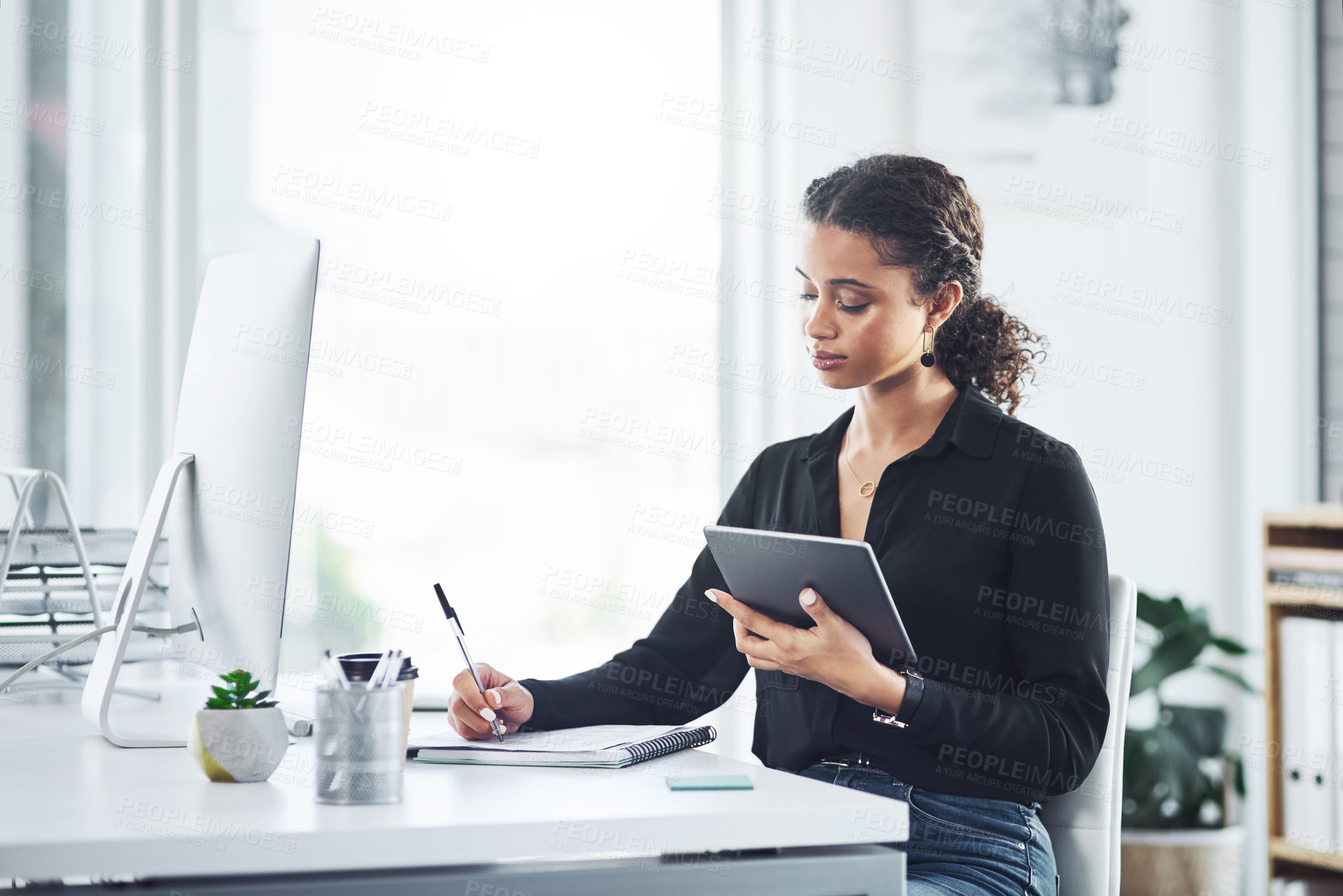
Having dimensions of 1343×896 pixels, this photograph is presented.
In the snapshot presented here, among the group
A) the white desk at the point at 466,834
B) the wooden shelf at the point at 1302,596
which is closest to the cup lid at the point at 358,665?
the white desk at the point at 466,834

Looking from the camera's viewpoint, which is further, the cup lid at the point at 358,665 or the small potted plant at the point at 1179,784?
the small potted plant at the point at 1179,784

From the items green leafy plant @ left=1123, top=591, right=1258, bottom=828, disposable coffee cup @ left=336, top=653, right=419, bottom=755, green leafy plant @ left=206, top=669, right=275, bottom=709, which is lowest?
green leafy plant @ left=1123, top=591, right=1258, bottom=828

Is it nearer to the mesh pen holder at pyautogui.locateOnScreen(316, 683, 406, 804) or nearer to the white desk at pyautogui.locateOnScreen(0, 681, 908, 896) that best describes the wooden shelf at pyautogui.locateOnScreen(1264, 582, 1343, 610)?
the white desk at pyautogui.locateOnScreen(0, 681, 908, 896)

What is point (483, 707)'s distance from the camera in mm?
1286

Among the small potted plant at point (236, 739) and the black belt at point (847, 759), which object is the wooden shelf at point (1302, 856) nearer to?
the black belt at point (847, 759)

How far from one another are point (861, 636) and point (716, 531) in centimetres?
19

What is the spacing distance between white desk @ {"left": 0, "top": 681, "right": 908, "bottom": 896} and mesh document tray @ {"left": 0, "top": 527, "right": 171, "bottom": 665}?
74cm

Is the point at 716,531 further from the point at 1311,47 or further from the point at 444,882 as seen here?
the point at 1311,47

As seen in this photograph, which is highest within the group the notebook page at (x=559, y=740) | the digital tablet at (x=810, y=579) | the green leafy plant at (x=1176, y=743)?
the digital tablet at (x=810, y=579)

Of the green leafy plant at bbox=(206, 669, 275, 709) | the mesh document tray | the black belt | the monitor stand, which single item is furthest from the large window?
the green leafy plant at bbox=(206, 669, 275, 709)

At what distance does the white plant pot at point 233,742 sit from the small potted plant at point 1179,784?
2.03 metres

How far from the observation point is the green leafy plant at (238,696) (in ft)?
3.42

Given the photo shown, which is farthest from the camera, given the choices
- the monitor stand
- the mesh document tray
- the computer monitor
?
the mesh document tray

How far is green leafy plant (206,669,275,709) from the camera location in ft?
3.42
